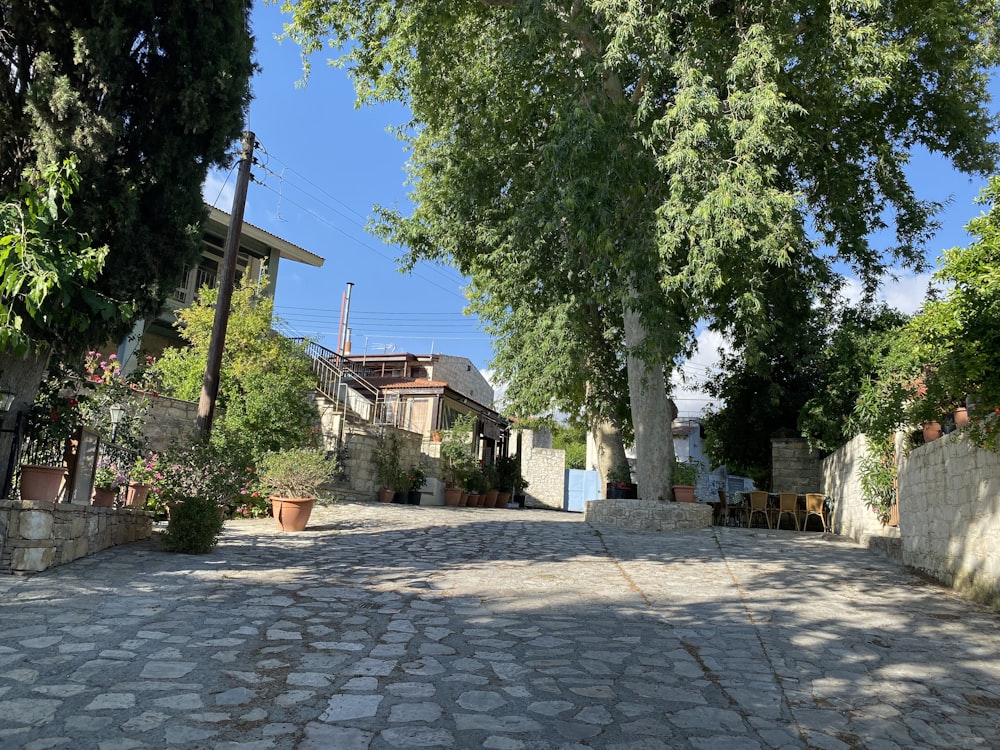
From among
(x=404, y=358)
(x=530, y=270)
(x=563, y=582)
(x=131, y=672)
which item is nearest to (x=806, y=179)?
(x=530, y=270)

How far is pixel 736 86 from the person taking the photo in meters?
9.95

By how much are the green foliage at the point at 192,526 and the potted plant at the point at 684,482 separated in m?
8.09

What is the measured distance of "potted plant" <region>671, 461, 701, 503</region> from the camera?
12562 millimetres

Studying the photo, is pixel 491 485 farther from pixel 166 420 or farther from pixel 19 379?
pixel 19 379

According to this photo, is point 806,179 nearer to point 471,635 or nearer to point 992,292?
point 992,292

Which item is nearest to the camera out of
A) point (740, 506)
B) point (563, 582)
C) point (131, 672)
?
point (131, 672)

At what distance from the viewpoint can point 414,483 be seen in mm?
17453

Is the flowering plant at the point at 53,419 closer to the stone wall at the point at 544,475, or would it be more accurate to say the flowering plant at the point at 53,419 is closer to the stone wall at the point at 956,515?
the stone wall at the point at 956,515

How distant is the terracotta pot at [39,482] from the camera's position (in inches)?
228

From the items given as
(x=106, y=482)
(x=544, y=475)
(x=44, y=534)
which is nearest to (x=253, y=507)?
(x=106, y=482)

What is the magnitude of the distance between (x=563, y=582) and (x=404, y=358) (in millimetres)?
24125

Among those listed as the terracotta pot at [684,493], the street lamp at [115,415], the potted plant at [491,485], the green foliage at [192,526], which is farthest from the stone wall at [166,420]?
the potted plant at [491,485]

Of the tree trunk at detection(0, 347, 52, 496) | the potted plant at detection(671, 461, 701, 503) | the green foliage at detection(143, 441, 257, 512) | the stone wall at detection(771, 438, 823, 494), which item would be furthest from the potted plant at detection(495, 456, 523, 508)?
the tree trunk at detection(0, 347, 52, 496)

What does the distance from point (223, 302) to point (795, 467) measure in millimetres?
10921
